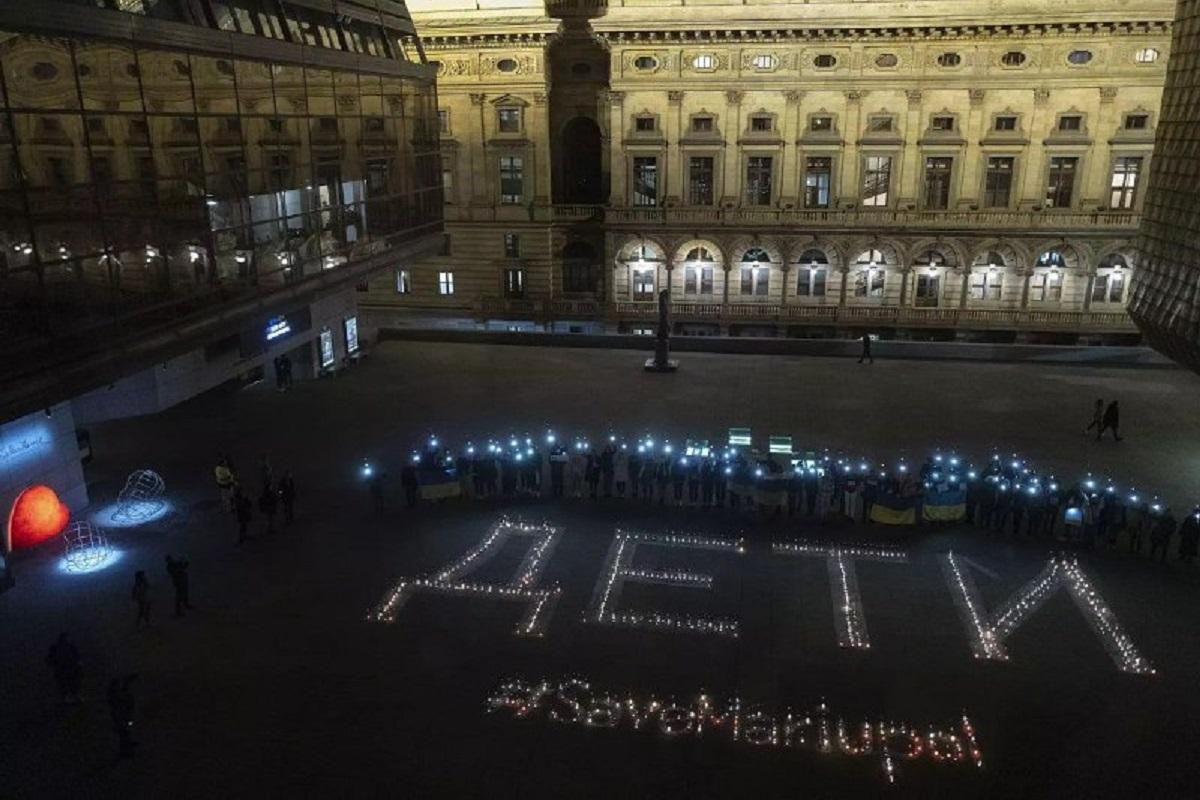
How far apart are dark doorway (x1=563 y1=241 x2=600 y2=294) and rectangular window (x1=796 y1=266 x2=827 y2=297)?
1233 cm

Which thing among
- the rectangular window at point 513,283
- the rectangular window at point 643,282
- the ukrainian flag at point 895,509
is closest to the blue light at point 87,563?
the ukrainian flag at point 895,509

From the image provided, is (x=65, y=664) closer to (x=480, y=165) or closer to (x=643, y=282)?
(x=480, y=165)

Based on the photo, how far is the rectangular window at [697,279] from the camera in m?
52.4

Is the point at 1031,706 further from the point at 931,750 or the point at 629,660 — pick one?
the point at 629,660

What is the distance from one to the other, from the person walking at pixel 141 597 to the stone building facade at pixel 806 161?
3689 centimetres

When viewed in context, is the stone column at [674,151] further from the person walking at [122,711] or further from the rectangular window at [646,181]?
the person walking at [122,711]

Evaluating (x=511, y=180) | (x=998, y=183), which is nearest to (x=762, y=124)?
(x=998, y=183)

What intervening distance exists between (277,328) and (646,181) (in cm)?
2502

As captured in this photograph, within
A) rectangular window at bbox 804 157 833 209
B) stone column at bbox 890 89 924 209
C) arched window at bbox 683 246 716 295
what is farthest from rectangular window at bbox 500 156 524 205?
stone column at bbox 890 89 924 209

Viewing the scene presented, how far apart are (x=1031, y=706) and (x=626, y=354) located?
3128 centimetres

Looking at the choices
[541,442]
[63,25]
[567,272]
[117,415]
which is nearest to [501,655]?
[541,442]

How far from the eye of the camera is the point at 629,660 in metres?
18.1

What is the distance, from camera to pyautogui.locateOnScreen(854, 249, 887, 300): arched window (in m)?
50.4

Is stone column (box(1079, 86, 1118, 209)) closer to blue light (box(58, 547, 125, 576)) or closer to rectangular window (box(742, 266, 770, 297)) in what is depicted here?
rectangular window (box(742, 266, 770, 297))
